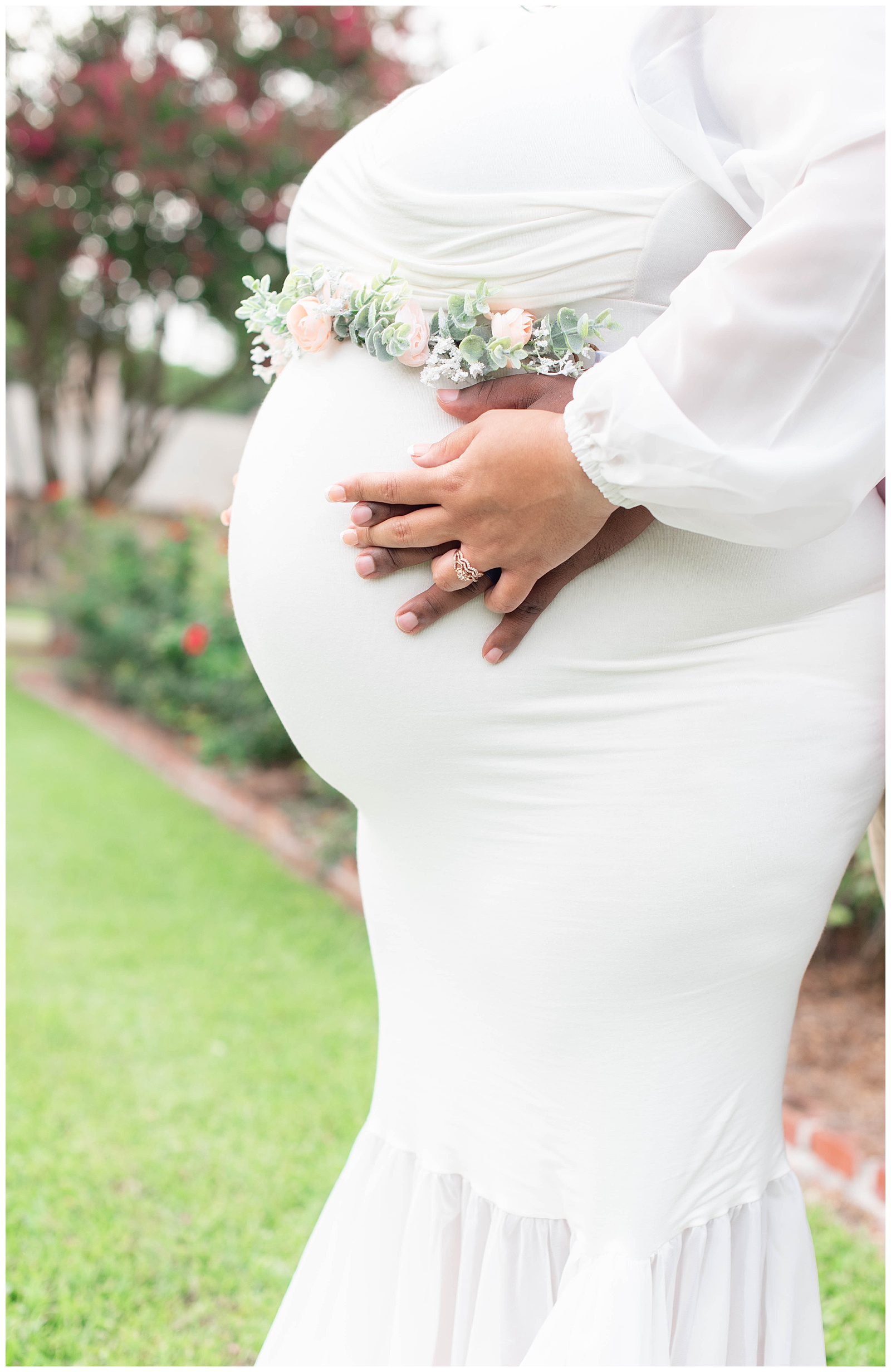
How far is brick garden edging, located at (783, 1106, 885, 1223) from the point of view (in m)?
2.43

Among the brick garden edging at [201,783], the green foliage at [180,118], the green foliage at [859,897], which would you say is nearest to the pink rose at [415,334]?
the green foliage at [859,897]

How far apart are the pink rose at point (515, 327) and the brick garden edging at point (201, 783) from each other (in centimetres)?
238

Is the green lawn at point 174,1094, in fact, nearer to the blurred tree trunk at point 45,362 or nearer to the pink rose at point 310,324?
the pink rose at point 310,324

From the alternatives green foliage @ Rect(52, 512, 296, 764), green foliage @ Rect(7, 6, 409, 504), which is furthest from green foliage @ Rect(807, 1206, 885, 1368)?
green foliage @ Rect(7, 6, 409, 504)

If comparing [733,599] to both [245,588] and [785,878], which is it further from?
[245,588]

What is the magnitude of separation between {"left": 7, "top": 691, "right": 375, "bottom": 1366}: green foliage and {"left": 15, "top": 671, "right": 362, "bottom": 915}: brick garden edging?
0.09 meters

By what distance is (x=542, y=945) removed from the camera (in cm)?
113

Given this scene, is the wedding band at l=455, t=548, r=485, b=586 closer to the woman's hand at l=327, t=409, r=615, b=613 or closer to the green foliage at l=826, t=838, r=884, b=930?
the woman's hand at l=327, t=409, r=615, b=613

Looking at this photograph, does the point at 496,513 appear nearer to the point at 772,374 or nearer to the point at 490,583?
the point at 490,583

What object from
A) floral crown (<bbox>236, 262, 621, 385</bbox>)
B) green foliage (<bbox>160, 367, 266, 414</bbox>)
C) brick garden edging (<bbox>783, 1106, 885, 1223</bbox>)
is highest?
floral crown (<bbox>236, 262, 621, 385</bbox>)

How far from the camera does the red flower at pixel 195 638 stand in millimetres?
5312

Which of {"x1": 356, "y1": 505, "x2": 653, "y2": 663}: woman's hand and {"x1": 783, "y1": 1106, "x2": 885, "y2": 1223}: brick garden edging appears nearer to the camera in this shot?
{"x1": 356, "y1": 505, "x2": 653, "y2": 663}: woman's hand

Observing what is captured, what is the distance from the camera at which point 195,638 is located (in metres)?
5.31

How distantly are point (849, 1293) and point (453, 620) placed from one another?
182 centimetres
